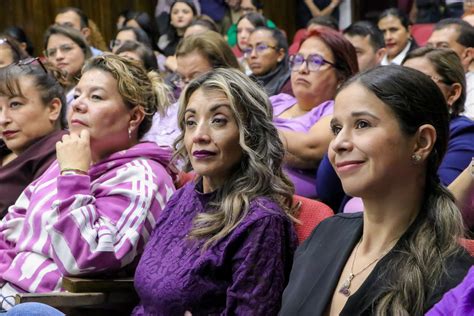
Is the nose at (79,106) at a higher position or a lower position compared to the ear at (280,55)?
higher

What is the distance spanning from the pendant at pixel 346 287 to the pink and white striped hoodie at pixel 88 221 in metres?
0.78

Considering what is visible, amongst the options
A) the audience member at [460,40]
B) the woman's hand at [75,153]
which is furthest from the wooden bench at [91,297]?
the audience member at [460,40]

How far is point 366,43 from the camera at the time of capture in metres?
5.16

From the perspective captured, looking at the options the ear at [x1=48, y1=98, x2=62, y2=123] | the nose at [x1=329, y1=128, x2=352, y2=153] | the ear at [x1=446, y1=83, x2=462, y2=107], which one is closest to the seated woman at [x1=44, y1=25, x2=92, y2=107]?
the ear at [x1=48, y1=98, x2=62, y2=123]

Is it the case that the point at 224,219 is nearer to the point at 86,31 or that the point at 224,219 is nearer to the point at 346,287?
the point at 346,287

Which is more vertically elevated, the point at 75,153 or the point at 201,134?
the point at 201,134

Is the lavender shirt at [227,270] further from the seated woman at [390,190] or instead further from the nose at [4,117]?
the nose at [4,117]

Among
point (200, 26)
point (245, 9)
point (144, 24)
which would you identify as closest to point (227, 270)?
point (200, 26)

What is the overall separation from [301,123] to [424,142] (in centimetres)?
139

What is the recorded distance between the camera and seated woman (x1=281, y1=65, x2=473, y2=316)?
67.3 inches

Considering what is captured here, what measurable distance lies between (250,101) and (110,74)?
0.59m

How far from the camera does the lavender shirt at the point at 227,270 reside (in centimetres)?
201

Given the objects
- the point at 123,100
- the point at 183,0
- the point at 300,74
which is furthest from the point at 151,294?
the point at 183,0

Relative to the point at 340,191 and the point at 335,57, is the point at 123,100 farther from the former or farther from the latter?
Answer: the point at 335,57
